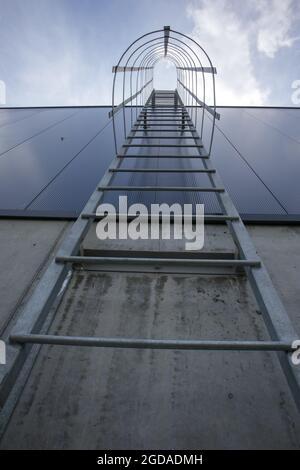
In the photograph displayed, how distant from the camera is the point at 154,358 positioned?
1815mm

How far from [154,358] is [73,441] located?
1.96 feet

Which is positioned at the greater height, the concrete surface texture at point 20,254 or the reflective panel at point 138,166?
the reflective panel at point 138,166

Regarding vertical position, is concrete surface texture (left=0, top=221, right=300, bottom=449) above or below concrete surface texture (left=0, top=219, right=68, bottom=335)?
below

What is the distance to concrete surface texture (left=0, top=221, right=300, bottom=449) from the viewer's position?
4.83ft

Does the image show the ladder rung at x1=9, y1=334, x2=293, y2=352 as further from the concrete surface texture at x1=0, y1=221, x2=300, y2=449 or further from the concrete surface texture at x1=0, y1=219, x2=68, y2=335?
the concrete surface texture at x1=0, y1=219, x2=68, y2=335

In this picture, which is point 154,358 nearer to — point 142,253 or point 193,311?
point 193,311

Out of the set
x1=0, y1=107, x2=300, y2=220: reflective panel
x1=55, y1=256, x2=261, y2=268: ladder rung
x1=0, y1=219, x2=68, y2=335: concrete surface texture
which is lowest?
x1=0, y1=219, x2=68, y2=335: concrete surface texture

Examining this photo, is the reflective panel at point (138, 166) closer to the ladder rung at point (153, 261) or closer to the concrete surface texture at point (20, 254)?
the concrete surface texture at point (20, 254)

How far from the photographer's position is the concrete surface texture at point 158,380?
1.47 m

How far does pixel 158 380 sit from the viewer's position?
1.70 metres

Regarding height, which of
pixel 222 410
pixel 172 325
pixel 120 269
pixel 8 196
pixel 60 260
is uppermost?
pixel 8 196

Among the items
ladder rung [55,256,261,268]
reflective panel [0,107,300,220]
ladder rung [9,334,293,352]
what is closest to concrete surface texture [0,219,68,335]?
reflective panel [0,107,300,220]

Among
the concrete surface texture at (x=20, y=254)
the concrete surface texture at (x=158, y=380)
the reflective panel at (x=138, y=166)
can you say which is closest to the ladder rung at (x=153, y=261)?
the concrete surface texture at (x=158, y=380)

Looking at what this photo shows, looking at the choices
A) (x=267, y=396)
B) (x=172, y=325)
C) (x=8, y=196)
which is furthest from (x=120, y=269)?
(x=8, y=196)
